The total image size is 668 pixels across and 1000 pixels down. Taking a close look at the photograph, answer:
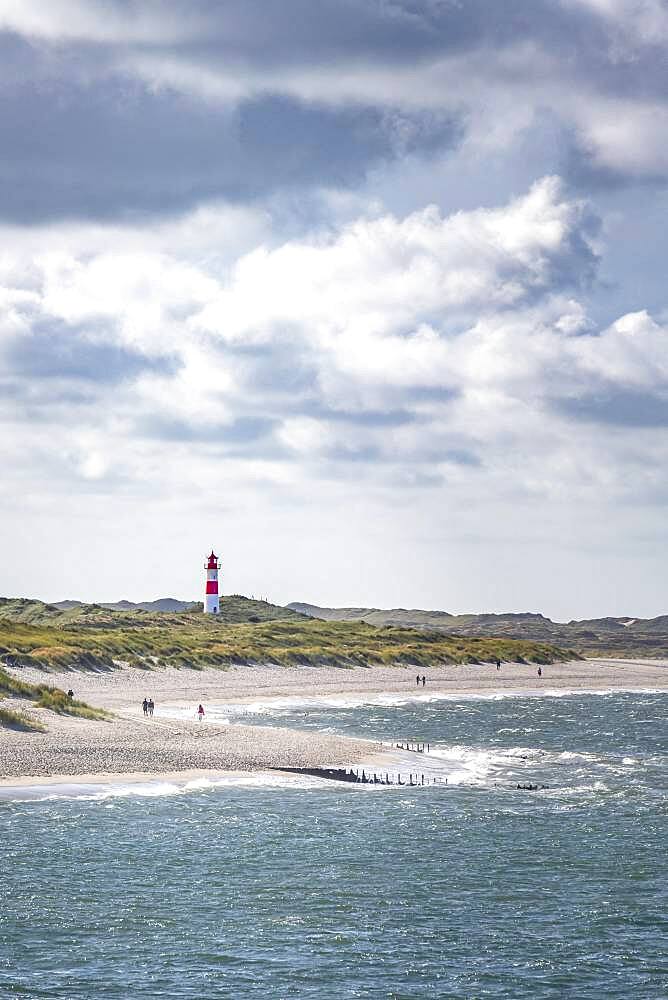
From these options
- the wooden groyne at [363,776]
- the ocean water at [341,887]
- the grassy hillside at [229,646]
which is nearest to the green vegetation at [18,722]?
the ocean water at [341,887]

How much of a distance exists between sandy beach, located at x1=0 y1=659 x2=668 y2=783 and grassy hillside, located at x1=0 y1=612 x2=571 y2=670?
10.9 feet

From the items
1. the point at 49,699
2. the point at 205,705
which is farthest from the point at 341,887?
the point at 205,705

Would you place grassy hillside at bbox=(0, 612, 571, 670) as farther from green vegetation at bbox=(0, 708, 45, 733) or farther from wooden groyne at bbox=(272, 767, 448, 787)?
wooden groyne at bbox=(272, 767, 448, 787)

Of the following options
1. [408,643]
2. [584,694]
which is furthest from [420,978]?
[408,643]

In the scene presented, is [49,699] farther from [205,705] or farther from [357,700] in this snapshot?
[357,700]

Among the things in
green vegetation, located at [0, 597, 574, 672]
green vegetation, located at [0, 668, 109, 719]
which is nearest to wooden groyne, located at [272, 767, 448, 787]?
green vegetation, located at [0, 668, 109, 719]

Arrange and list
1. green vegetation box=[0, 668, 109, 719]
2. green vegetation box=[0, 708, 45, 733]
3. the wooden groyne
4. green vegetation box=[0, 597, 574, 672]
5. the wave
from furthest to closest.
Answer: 1. green vegetation box=[0, 597, 574, 672]
2. the wave
3. green vegetation box=[0, 668, 109, 719]
4. green vegetation box=[0, 708, 45, 733]
5. the wooden groyne

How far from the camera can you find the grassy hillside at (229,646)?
12275 centimetres

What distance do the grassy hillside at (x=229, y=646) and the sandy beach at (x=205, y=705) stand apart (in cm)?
334

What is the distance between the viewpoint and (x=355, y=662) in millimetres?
153750

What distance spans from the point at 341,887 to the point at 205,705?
6326cm

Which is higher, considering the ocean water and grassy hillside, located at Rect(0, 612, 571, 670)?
grassy hillside, located at Rect(0, 612, 571, 670)

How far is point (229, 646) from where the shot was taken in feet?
482

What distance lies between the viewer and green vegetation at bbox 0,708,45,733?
233ft
